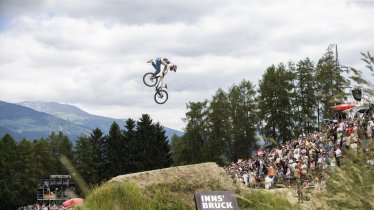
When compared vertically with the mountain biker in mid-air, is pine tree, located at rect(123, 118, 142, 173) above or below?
below

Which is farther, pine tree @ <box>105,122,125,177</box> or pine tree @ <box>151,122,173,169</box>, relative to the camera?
pine tree @ <box>105,122,125,177</box>

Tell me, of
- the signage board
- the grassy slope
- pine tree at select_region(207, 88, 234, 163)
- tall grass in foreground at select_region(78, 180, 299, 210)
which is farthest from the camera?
pine tree at select_region(207, 88, 234, 163)

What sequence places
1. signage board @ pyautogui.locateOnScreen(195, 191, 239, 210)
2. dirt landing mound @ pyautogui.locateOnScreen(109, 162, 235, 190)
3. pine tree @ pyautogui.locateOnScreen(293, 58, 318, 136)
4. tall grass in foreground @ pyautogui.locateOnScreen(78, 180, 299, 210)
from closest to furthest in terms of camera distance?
signage board @ pyautogui.locateOnScreen(195, 191, 239, 210) → tall grass in foreground @ pyautogui.locateOnScreen(78, 180, 299, 210) → dirt landing mound @ pyautogui.locateOnScreen(109, 162, 235, 190) → pine tree @ pyautogui.locateOnScreen(293, 58, 318, 136)

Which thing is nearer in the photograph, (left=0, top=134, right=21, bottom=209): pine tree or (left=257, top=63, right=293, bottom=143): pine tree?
(left=257, top=63, right=293, bottom=143): pine tree

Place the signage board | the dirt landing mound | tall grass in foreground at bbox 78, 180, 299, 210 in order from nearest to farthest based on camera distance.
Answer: the signage board
tall grass in foreground at bbox 78, 180, 299, 210
the dirt landing mound

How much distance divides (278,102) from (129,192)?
55.6 metres

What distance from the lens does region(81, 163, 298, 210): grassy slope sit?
45.7 feet

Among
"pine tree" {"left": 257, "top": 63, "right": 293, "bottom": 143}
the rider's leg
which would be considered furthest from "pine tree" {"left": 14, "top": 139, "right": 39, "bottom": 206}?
the rider's leg

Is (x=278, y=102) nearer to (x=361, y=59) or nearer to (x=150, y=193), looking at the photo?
(x=150, y=193)

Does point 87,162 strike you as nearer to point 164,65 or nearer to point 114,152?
point 114,152

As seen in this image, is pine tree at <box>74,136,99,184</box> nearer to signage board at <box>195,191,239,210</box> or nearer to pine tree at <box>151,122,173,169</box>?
pine tree at <box>151,122,173,169</box>

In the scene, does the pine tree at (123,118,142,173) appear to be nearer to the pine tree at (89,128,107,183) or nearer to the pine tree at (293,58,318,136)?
the pine tree at (89,128,107,183)

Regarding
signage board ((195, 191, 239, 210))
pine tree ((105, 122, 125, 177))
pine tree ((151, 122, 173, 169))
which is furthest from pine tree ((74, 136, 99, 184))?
signage board ((195, 191, 239, 210))

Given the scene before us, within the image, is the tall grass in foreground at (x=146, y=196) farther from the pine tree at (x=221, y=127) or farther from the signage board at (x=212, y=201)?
the pine tree at (x=221, y=127)
